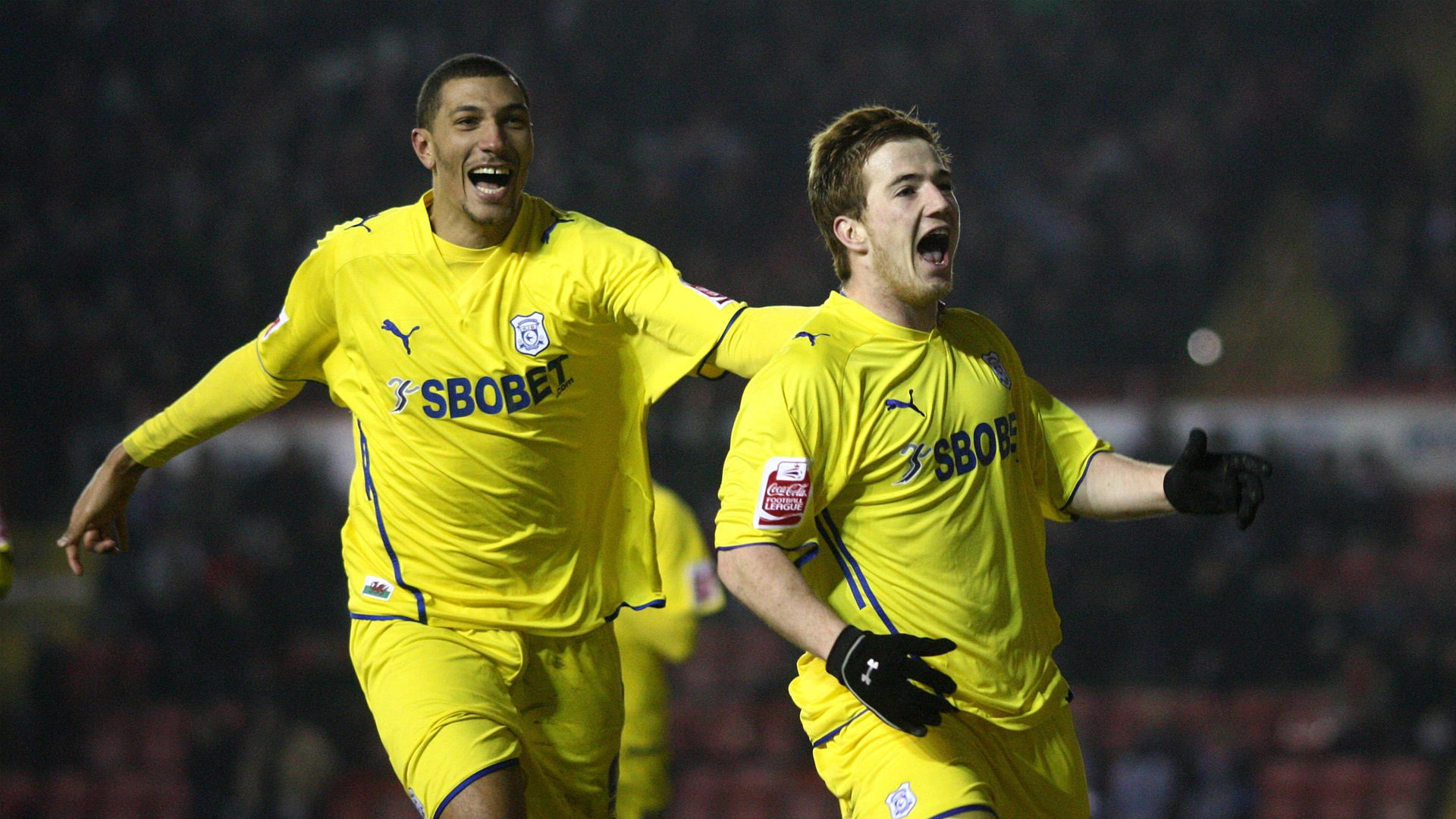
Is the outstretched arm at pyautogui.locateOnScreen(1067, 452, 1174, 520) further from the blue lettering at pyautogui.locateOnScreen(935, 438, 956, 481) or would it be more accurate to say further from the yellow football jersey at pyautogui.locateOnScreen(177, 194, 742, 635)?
the yellow football jersey at pyautogui.locateOnScreen(177, 194, 742, 635)

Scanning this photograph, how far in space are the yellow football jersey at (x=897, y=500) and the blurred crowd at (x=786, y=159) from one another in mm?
8335

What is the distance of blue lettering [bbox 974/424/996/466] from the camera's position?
123 inches

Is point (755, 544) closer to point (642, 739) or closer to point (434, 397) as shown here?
point (434, 397)

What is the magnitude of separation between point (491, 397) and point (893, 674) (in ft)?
4.37

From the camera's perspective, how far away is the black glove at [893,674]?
273 cm

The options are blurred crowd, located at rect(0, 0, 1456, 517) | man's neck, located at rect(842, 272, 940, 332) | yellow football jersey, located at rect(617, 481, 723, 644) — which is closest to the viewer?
man's neck, located at rect(842, 272, 940, 332)

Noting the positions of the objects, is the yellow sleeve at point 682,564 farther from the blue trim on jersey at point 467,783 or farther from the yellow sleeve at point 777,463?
the yellow sleeve at point 777,463

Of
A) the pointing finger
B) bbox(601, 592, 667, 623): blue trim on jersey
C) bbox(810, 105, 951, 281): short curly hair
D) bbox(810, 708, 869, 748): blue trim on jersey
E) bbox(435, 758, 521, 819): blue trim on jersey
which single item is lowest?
bbox(435, 758, 521, 819): blue trim on jersey

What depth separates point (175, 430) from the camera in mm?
4012

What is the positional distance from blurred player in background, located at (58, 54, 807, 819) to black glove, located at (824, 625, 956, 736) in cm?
90

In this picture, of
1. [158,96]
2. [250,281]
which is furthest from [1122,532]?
[158,96]

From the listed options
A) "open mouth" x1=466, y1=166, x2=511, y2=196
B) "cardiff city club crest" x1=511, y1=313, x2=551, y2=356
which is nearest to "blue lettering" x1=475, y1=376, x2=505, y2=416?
"cardiff city club crest" x1=511, y1=313, x2=551, y2=356

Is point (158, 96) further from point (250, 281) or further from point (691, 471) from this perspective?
Result: point (691, 471)

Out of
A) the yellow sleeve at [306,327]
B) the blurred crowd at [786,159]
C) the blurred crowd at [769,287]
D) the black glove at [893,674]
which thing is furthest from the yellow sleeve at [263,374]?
the blurred crowd at [786,159]
